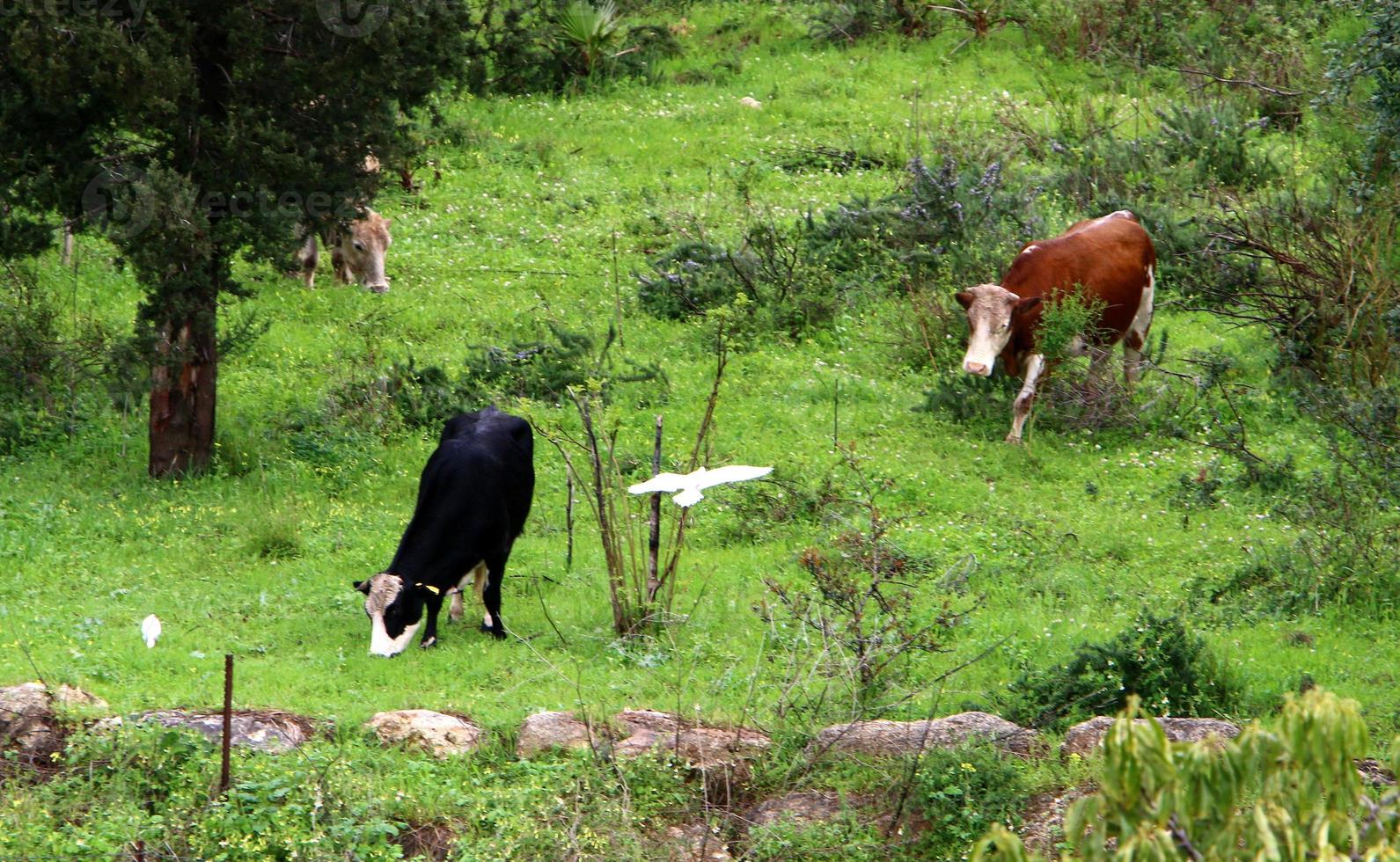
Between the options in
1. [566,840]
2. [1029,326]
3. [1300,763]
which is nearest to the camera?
[1300,763]

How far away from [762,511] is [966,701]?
11.2 feet

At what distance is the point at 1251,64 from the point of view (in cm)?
2164

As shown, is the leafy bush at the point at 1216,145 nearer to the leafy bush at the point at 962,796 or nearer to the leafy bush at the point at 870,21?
the leafy bush at the point at 870,21

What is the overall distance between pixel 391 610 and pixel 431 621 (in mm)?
393

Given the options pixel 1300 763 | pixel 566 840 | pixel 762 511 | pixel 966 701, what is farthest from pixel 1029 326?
pixel 1300 763

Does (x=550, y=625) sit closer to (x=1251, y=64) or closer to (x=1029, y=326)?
(x=1029, y=326)

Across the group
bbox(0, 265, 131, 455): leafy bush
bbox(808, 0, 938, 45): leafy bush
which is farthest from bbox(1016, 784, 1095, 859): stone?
bbox(808, 0, 938, 45): leafy bush

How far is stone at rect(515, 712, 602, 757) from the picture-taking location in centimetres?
847

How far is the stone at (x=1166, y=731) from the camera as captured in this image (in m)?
8.26

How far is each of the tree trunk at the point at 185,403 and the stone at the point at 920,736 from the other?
674 centimetres

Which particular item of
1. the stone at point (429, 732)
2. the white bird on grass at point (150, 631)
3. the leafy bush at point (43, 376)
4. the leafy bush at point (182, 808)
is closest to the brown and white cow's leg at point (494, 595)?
the stone at point (429, 732)

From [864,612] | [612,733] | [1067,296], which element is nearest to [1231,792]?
[612,733]

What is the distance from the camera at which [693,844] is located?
26.1 ft

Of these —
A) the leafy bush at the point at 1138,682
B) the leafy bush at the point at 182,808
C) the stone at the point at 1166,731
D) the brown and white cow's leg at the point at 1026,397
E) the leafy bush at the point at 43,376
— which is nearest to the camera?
the leafy bush at the point at 182,808
